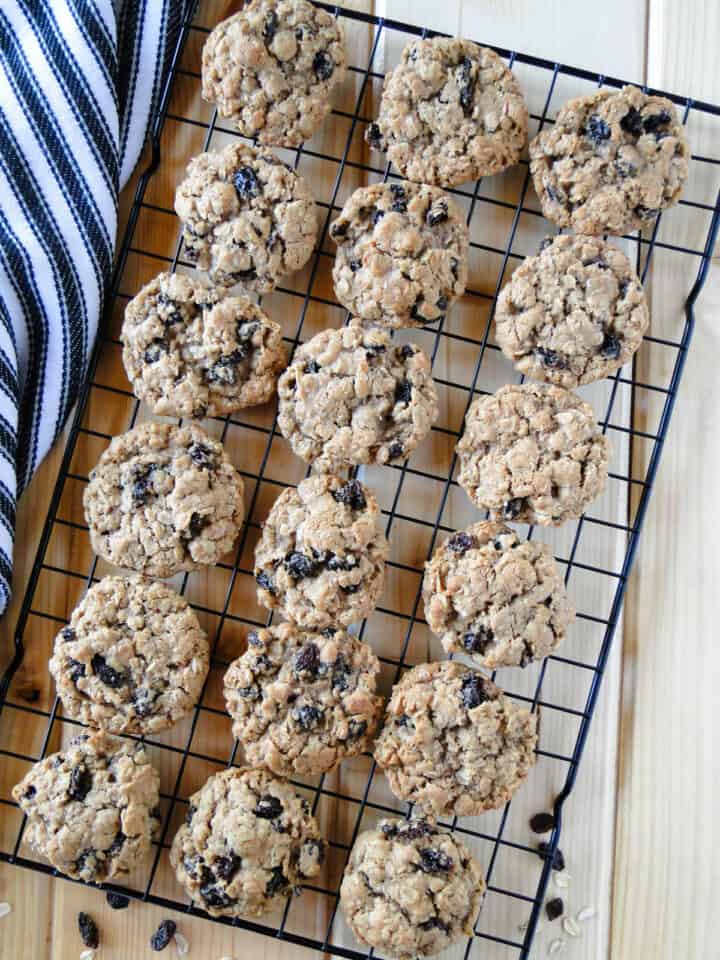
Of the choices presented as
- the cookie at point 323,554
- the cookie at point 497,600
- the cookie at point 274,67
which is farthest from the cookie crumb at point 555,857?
the cookie at point 274,67

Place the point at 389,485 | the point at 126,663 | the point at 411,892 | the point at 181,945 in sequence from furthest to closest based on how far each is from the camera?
the point at 389,485 < the point at 181,945 < the point at 126,663 < the point at 411,892

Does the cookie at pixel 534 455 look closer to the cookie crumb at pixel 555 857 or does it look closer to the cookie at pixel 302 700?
the cookie at pixel 302 700

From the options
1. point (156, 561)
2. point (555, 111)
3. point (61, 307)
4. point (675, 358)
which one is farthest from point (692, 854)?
point (61, 307)

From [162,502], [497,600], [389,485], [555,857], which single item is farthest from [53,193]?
[555,857]

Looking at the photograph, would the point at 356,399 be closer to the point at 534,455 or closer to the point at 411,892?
the point at 534,455

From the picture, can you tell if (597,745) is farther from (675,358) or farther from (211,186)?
(211,186)

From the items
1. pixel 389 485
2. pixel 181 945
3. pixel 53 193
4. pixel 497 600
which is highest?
pixel 53 193
